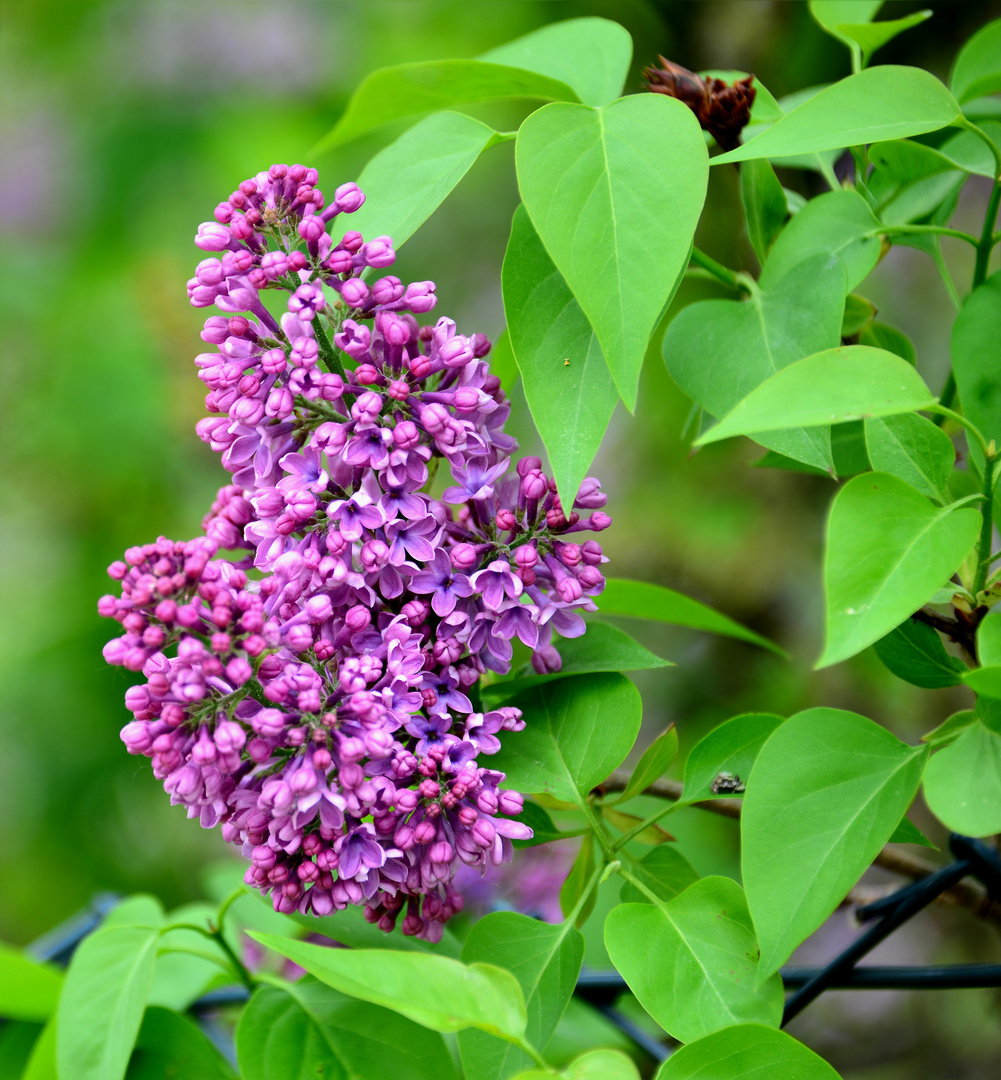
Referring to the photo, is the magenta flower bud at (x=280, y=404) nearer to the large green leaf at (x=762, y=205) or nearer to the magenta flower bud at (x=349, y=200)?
the magenta flower bud at (x=349, y=200)

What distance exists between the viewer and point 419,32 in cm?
192

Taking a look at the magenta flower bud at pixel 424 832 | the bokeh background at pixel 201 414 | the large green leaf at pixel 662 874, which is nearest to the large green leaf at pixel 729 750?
the large green leaf at pixel 662 874

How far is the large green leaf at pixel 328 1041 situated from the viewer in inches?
18.7

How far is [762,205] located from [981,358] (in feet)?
0.47

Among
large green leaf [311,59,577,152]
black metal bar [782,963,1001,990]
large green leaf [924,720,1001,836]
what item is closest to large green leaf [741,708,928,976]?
large green leaf [924,720,1001,836]

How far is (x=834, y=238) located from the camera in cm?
49

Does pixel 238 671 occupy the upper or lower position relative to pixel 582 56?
lower

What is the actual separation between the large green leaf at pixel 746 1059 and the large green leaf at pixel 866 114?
1.13 ft

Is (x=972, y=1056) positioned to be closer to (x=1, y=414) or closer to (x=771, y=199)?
(x=771, y=199)

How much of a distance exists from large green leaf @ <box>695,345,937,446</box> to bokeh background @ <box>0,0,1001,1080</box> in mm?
993

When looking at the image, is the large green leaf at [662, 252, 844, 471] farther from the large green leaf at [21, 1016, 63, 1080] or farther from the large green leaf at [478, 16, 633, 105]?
the large green leaf at [21, 1016, 63, 1080]

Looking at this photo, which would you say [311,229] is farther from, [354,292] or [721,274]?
[721,274]

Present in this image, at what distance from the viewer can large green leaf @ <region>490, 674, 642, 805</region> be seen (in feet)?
1.57

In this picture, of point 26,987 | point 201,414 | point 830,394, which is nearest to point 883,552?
point 830,394
